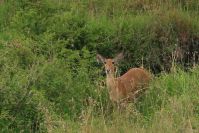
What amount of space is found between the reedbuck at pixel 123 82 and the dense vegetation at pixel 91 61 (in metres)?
0.17

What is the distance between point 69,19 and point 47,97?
362 centimetres

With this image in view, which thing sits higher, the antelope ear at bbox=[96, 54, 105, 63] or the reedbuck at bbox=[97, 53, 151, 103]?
the antelope ear at bbox=[96, 54, 105, 63]

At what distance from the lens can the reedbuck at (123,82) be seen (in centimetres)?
948

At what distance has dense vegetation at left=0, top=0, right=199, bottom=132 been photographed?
24.0ft

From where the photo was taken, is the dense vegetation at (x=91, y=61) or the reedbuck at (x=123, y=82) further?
the reedbuck at (x=123, y=82)

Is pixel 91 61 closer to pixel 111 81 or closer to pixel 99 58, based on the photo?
pixel 99 58

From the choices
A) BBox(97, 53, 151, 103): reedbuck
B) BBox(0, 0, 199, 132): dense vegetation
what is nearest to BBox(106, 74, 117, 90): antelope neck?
BBox(97, 53, 151, 103): reedbuck

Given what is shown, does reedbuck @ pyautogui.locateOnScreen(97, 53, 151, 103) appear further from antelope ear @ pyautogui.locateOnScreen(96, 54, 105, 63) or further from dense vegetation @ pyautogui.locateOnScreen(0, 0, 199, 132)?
dense vegetation @ pyautogui.locateOnScreen(0, 0, 199, 132)

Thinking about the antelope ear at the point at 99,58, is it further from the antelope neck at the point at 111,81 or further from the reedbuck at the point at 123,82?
the antelope neck at the point at 111,81

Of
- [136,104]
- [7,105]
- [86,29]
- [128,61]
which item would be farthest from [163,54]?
[7,105]

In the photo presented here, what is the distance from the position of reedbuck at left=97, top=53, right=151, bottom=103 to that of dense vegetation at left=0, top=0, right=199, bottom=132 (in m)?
0.17

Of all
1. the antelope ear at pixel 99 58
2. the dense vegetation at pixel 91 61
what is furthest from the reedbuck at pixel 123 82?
the dense vegetation at pixel 91 61

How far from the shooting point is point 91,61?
1024cm

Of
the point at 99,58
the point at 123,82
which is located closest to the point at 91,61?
the point at 99,58
